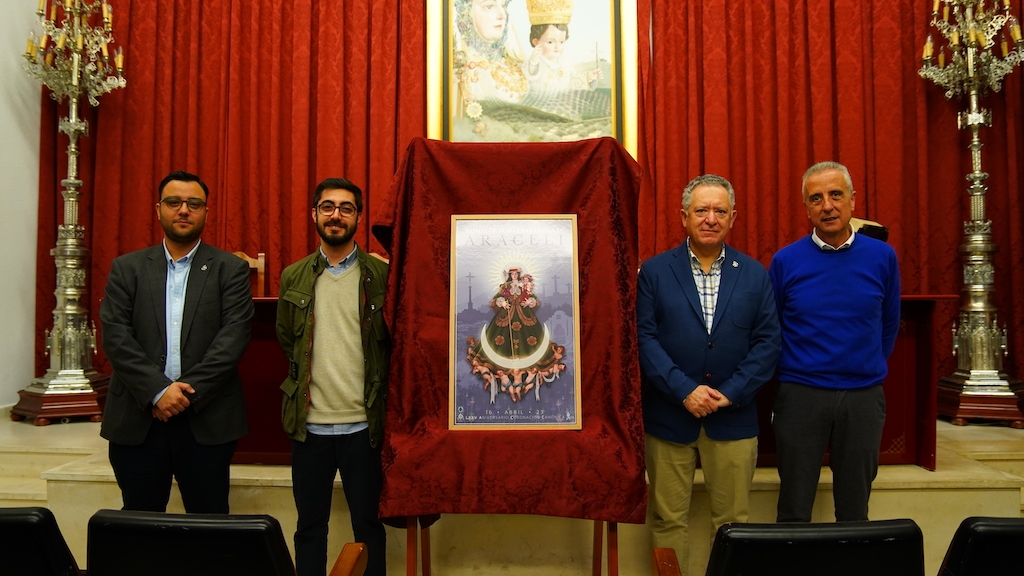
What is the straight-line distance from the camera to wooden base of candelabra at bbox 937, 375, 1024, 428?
3.91 m

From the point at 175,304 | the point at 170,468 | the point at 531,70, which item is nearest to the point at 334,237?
the point at 175,304

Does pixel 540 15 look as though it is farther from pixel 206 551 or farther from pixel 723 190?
pixel 206 551

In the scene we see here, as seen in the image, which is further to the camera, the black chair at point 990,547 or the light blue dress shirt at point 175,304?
the light blue dress shirt at point 175,304

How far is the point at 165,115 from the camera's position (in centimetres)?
467

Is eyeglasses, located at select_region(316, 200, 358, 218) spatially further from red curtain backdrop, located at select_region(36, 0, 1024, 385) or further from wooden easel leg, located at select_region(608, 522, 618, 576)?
red curtain backdrop, located at select_region(36, 0, 1024, 385)

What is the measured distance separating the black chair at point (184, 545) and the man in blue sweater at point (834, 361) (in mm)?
1744

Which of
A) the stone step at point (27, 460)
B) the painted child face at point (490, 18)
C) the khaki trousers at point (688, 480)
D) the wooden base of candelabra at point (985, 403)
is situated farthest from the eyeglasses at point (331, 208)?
the wooden base of candelabra at point (985, 403)

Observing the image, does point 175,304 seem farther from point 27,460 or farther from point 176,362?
point 27,460

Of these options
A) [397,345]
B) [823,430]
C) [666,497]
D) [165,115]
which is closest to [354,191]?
[397,345]

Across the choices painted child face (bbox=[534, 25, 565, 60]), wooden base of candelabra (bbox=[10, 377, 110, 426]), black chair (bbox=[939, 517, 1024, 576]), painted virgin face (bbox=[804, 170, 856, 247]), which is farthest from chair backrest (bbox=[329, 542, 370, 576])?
painted child face (bbox=[534, 25, 565, 60])

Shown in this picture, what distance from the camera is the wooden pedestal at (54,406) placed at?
158 inches

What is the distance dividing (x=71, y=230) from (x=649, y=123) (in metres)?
3.89

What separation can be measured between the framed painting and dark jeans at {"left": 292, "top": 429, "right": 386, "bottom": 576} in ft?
9.46

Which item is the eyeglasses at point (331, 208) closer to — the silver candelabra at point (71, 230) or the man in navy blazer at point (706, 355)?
the man in navy blazer at point (706, 355)
